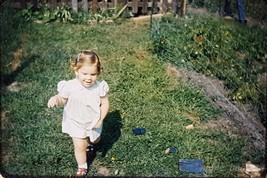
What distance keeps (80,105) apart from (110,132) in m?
0.98

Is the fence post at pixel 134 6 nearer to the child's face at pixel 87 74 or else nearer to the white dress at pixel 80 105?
the white dress at pixel 80 105

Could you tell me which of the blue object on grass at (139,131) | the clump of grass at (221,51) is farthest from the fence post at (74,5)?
the blue object on grass at (139,131)

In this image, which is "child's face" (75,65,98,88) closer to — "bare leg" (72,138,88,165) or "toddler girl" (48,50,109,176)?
"toddler girl" (48,50,109,176)

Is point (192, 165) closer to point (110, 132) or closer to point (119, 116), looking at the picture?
point (110, 132)

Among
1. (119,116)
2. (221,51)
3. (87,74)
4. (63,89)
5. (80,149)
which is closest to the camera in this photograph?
(87,74)

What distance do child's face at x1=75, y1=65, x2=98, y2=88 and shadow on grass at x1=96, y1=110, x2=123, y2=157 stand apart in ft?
3.21

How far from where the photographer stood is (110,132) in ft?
13.8

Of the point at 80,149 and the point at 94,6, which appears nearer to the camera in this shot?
the point at 80,149

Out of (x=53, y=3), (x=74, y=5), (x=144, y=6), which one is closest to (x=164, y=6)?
(x=144, y=6)

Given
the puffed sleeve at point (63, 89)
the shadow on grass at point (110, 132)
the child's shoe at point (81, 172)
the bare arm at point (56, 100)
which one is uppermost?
the puffed sleeve at point (63, 89)

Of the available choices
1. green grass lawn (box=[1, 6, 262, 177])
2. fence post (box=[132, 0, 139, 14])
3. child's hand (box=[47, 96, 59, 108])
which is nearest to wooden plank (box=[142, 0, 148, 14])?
fence post (box=[132, 0, 139, 14])

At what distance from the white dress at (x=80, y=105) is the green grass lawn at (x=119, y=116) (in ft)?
1.80

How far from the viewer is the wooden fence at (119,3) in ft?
26.3

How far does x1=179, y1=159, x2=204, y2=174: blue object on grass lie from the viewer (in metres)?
3.63
